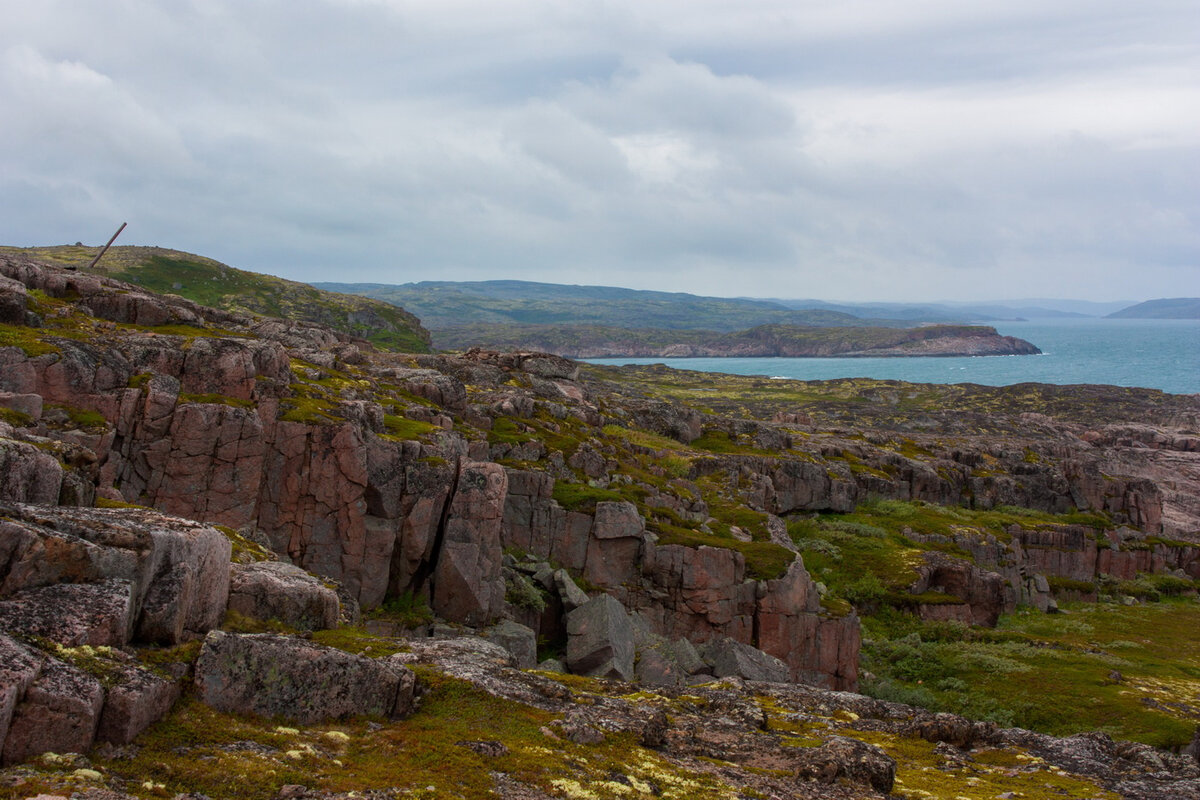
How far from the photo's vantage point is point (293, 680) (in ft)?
58.9

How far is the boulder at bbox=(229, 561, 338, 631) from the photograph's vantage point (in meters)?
21.3

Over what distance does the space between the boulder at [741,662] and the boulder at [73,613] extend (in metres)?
28.0

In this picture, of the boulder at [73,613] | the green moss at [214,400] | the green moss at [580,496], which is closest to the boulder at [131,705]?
the boulder at [73,613]

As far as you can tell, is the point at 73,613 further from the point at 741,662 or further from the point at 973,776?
the point at 741,662

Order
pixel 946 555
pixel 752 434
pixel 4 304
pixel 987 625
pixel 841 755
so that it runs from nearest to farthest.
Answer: pixel 841 755 → pixel 4 304 → pixel 987 625 → pixel 946 555 → pixel 752 434

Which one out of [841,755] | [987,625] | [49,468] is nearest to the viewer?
[49,468]

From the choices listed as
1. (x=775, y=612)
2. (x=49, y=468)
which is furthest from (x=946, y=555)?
(x=49, y=468)

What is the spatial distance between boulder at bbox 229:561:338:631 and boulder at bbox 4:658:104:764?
267 inches

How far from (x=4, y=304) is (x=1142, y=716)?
63387mm

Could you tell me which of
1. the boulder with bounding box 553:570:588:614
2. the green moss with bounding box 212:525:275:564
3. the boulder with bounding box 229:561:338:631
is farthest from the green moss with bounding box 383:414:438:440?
the boulder with bounding box 229:561:338:631

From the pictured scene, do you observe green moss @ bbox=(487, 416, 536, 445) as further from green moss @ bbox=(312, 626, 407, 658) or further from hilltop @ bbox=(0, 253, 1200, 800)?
green moss @ bbox=(312, 626, 407, 658)

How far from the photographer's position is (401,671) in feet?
66.0

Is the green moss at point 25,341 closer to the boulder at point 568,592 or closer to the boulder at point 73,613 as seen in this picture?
the boulder at point 73,613

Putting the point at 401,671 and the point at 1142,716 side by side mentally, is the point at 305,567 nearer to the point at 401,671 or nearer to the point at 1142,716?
the point at 401,671
